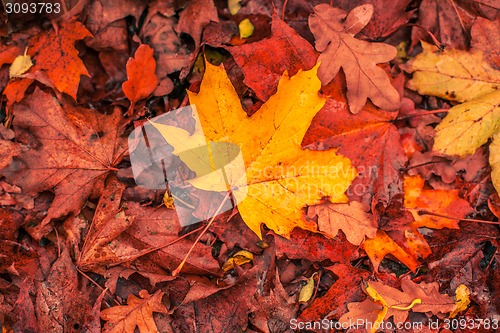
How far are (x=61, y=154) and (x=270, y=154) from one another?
37.0 inches

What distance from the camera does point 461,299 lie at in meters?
2.11

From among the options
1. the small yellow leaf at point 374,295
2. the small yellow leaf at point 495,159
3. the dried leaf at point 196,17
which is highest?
the dried leaf at point 196,17

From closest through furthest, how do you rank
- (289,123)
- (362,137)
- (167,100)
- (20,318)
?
(289,123)
(20,318)
(362,137)
(167,100)

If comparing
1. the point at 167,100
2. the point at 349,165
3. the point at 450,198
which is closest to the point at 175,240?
the point at 167,100

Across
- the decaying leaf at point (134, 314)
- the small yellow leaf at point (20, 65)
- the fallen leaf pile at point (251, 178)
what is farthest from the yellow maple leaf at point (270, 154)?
the small yellow leaf at point (20, 65)

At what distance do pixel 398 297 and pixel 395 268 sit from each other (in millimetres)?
178

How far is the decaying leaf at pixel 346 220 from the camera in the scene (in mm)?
2023

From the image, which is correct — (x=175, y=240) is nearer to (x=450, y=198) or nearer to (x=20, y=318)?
(x=20, y=318)

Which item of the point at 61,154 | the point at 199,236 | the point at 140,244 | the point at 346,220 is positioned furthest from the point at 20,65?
the point at 346,220

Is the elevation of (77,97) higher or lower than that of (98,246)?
higher

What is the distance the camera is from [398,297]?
6.76ft

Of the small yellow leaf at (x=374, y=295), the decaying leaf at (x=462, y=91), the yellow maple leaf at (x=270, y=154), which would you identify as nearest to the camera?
the yellow maple leaf at (x=270, y=154)

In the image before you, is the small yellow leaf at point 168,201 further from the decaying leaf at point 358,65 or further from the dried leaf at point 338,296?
the decaying leaf at point 358,65

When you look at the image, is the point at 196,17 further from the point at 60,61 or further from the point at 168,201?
the point at 168,201
